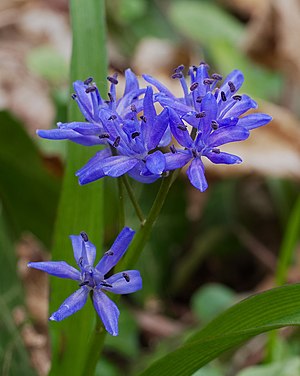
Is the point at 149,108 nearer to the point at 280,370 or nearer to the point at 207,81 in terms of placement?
the point at 207,81

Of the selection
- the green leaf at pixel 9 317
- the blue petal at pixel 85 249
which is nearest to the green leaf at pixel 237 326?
the blue petal at pixel 85 249

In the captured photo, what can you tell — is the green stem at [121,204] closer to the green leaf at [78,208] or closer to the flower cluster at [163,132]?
the flower cluster at [163,132]

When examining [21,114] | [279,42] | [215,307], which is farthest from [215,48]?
[215,307]

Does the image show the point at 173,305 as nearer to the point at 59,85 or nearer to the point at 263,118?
the point at 59,85

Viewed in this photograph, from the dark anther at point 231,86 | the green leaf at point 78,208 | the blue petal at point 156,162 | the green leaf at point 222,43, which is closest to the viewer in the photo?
the blue petal at point 156,162

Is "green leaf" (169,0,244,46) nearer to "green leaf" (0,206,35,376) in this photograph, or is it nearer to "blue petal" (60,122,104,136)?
"green leaf" (0,206,35,376)

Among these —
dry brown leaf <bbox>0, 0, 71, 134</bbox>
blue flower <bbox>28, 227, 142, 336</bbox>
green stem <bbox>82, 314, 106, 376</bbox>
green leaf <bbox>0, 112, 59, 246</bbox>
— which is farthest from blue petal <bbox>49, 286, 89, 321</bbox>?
dry brown leaf <bbox>0, 0, 71, 134</bbox>
